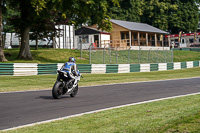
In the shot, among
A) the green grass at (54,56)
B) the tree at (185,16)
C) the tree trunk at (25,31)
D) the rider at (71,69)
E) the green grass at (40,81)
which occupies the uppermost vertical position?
the tree at (185,16)

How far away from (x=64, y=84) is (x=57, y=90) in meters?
0.40

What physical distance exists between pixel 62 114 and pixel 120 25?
141 ft

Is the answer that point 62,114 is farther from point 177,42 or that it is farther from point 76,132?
point 177,42

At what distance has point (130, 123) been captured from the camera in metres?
6.47

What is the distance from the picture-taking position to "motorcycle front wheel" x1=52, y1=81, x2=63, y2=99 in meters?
10.8

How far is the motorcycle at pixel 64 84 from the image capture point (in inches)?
428

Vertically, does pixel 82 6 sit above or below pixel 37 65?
above

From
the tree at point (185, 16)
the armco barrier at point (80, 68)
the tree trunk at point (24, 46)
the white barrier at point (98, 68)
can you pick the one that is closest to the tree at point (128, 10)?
the tree at point (185, 16)

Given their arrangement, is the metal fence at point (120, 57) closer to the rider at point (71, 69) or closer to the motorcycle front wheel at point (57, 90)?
the rider at point (71, 69)

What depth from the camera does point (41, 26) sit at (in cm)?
3572

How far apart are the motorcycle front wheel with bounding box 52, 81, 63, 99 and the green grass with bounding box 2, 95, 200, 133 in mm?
3196

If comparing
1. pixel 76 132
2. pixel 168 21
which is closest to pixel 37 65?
pixel 76 132

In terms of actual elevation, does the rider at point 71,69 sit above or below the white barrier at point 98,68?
above

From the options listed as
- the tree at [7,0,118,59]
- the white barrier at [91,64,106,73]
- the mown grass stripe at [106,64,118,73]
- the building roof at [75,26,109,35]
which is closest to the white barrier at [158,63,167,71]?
the tree at [7,0,118,59]
